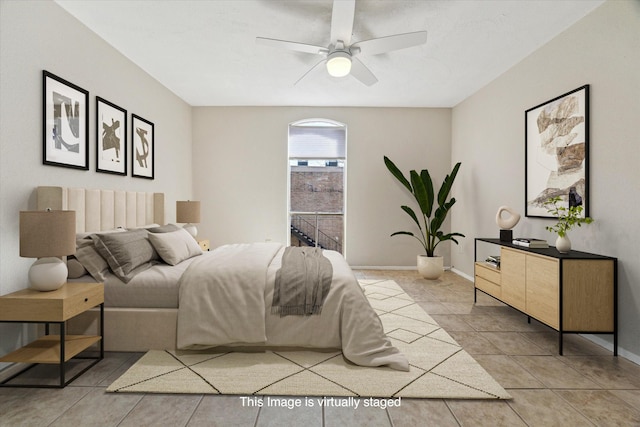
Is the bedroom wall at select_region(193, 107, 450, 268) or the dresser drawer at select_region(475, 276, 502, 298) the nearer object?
the dresser drawer at select_region(475, 276, 502, 298)

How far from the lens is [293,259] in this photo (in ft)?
8.95

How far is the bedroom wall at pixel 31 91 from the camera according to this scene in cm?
216

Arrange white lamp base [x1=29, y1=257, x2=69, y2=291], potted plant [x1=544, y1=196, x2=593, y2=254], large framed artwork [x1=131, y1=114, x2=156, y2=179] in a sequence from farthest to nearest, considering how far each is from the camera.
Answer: large framed artwork [x1=131, y1=114, x2=156, y2=179] → potted plant [x1=544, y1=196, x2=593, y2=254] → white lamp base [x1=29, y1=257, x2=69, y2=291]

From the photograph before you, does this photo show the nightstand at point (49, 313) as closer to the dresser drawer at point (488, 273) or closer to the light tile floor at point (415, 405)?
the light tile floor at point (415, 405)

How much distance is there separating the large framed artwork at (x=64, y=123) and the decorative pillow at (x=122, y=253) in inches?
27.9

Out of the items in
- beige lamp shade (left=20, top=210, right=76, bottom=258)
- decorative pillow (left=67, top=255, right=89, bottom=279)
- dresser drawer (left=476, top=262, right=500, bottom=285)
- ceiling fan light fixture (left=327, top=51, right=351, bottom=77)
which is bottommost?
dresser drawer (left=476, top=262, right=500, bottom=285)

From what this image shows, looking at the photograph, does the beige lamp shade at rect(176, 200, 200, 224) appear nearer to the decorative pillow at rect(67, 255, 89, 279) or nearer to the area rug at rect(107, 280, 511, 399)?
the decorative pillow at rect(67, 255, 89, 279)

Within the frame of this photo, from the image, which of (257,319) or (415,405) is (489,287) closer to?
(415,405)

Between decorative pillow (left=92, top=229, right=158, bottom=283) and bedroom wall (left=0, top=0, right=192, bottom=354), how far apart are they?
1.53ft

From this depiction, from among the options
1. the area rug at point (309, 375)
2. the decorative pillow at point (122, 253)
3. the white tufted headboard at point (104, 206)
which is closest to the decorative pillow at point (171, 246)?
the decorative pillow at point (122, 253)

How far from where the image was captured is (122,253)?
2473 mm

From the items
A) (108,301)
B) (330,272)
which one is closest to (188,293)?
(108,301)

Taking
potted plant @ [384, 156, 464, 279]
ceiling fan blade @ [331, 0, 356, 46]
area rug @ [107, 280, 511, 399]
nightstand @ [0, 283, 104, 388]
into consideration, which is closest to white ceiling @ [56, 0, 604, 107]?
ceiling fan blade @ [331, 0, 356, 46]

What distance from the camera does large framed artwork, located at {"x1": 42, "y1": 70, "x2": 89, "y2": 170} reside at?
2.46 m
